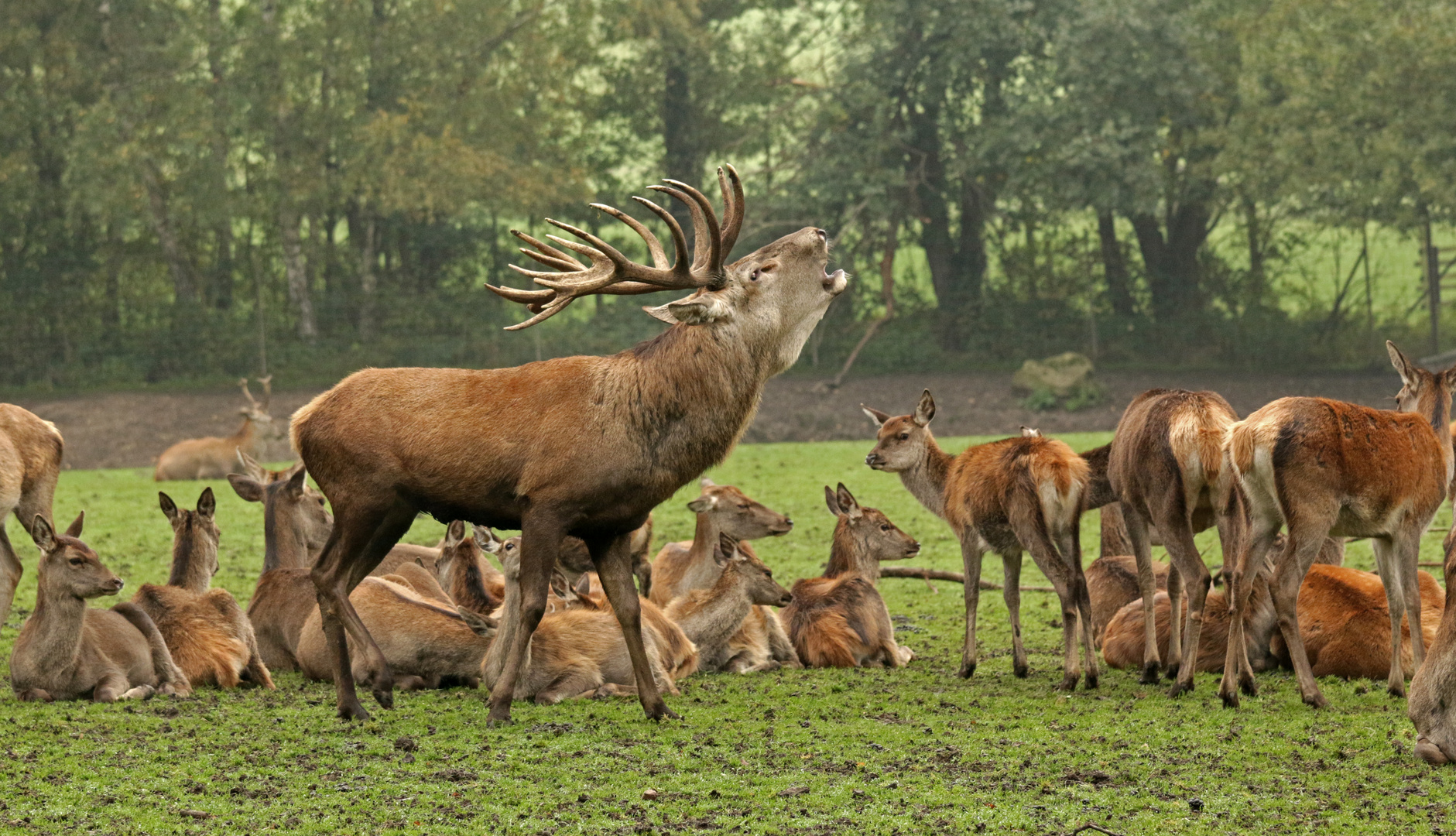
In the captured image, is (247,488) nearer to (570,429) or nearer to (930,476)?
(570,429)

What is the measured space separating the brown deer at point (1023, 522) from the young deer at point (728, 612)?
1132 mm

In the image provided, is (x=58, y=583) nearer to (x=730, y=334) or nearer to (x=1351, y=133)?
(x=730, y=334)

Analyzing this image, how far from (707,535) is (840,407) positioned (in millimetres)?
14642

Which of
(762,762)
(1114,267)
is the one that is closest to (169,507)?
(762,762)

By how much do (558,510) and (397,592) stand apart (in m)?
1.77

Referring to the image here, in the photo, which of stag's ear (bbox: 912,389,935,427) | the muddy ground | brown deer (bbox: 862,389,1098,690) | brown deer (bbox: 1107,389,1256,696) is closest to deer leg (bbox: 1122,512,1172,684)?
brown deer (bbox: 1107,389,1256,696)

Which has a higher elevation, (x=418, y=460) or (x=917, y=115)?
(x=917, y=115)

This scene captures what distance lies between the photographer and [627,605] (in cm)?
671

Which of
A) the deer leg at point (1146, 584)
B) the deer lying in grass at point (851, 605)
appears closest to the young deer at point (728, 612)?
the deer lying in grass at point (851, 605)

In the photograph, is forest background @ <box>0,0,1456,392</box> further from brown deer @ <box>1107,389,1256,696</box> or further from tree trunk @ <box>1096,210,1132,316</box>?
brown deer @ <box>1107,389,1256,696</box>

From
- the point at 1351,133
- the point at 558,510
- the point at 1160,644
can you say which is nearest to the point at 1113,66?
the point at 1351,133

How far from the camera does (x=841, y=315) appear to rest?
27.2 meters

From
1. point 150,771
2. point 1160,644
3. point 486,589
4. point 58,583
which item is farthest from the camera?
point 486,589

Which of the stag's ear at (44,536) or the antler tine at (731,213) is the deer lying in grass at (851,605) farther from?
the stag's ear at (44,536)
